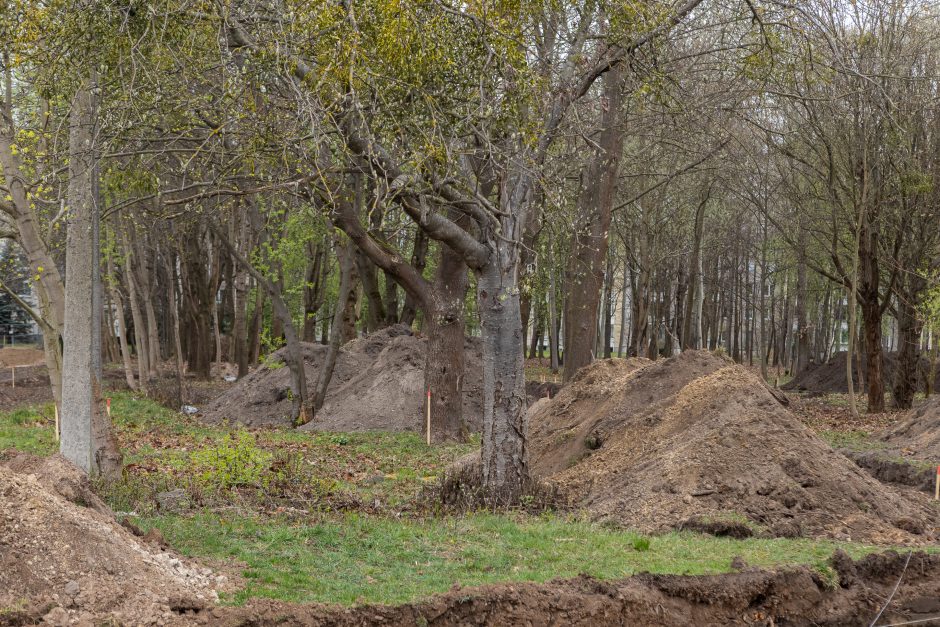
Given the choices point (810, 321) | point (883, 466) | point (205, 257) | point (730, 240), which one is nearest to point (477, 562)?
point (883, 466)

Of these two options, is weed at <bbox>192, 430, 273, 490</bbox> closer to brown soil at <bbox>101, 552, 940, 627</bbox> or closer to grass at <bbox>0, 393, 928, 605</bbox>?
grass at <bbox>0, 393, 928, 605</bbox>

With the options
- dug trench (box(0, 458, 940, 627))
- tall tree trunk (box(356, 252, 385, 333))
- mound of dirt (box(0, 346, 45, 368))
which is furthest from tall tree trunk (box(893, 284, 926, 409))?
mound of dirt (box(0, 346, 45, 368))

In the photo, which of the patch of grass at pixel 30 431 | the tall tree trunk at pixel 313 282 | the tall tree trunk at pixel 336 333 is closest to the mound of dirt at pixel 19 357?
the tall tree trunk at pixel 313 282

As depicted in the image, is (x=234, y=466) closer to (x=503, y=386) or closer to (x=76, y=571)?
(x=503, y=386)

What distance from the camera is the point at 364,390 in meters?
20.3

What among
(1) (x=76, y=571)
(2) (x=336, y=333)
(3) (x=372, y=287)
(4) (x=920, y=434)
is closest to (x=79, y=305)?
(1) (x=76, y=571)

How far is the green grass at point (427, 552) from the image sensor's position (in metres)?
6.52

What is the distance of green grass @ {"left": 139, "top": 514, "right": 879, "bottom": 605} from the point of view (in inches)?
257

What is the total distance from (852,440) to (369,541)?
11641mm

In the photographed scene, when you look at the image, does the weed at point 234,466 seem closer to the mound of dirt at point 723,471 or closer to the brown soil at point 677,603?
the mound of dirt at point 723,471

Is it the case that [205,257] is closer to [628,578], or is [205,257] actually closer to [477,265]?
[477,265]

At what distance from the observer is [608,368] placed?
16.3 m

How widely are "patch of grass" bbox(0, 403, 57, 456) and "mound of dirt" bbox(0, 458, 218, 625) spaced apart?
7.24 metres

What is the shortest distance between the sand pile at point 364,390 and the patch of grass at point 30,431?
3.75m
